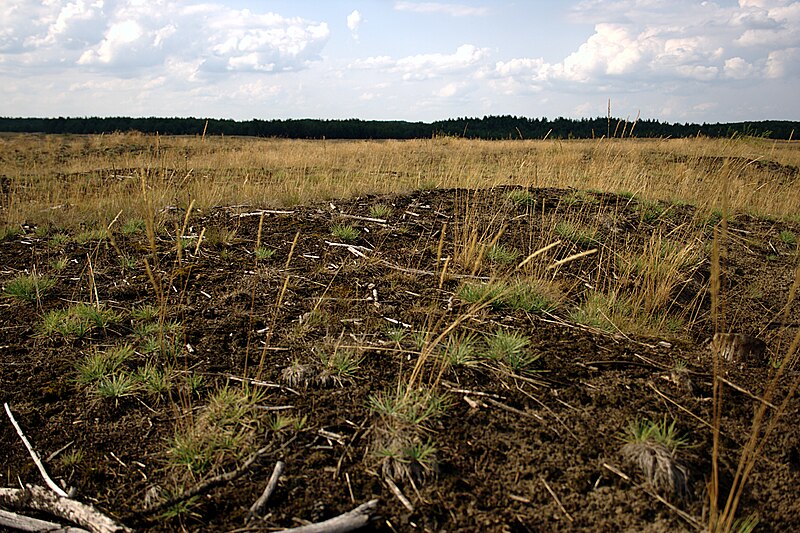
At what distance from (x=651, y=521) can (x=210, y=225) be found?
473 centimetres

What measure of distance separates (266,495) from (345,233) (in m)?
3.11

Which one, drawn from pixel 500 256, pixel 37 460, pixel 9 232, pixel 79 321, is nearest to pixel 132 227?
pixel 9 232

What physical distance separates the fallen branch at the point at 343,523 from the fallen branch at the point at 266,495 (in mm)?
162

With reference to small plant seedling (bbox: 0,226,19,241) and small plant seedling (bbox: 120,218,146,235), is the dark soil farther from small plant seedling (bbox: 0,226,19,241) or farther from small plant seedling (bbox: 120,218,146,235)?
small plant seedling (bbox: 0,226,19,241)

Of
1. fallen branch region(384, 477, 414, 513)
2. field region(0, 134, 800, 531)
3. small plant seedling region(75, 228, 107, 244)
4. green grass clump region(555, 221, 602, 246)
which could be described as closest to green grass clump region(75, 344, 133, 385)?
field region(0, 134, 800, 531)

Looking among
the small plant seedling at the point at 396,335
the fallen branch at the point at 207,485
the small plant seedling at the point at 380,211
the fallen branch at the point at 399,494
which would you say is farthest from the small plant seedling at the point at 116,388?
the small plant seedling at the point at 380,211

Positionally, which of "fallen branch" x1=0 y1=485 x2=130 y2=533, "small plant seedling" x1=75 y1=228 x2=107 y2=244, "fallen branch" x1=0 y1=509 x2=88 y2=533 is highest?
"small plant seedling" x1=75 y1=228 x2=107 y2=244

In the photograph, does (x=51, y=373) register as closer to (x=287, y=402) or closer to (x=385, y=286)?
(x=287, y=402)

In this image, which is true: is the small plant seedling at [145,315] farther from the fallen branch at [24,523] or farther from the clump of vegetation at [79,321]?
the fallen branch at [24,523]

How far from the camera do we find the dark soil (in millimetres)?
2014

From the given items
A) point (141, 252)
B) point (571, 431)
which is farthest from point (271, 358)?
point (141, 252)

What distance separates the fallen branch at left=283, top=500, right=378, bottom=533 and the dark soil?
2.0 inches

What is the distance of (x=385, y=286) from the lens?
155 inches

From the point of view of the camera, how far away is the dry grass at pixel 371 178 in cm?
675
